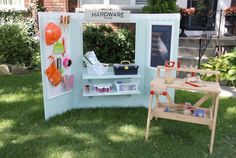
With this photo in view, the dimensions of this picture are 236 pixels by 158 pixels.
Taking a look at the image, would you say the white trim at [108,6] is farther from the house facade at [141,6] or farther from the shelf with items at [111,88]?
the shelf with items at [111,88]

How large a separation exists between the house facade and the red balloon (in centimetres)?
429

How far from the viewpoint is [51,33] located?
383 centimetres

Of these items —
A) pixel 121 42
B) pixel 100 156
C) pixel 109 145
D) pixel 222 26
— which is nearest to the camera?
pixel 100 156

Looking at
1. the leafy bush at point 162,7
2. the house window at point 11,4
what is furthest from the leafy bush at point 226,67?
the house window at point 11,4

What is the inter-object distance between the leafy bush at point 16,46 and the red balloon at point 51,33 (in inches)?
136

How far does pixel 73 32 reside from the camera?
4.30m

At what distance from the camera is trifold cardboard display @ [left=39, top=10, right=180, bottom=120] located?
3.98 meters

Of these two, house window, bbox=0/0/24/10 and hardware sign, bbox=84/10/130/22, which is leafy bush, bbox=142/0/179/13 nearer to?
hardware sign, bbox=84/10/130/22

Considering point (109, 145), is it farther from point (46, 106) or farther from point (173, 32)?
point (173, 32)

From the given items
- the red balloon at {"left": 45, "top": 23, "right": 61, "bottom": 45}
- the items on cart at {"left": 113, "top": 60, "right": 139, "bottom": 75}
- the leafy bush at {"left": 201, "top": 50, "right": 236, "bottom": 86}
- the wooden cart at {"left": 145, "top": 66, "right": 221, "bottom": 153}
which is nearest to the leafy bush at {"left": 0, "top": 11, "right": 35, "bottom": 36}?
the red balloon at {"left": 45, "top": 23, "right": 61, "bottom": 45}

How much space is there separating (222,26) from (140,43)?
185 inches

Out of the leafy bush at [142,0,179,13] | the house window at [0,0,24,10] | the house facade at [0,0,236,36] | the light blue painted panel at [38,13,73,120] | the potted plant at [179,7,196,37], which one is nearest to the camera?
the light blue painted panel at [38,13,73,120]

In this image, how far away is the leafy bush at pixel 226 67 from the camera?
5.81m

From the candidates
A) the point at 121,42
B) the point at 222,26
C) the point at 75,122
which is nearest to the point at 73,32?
the point at 75,122
